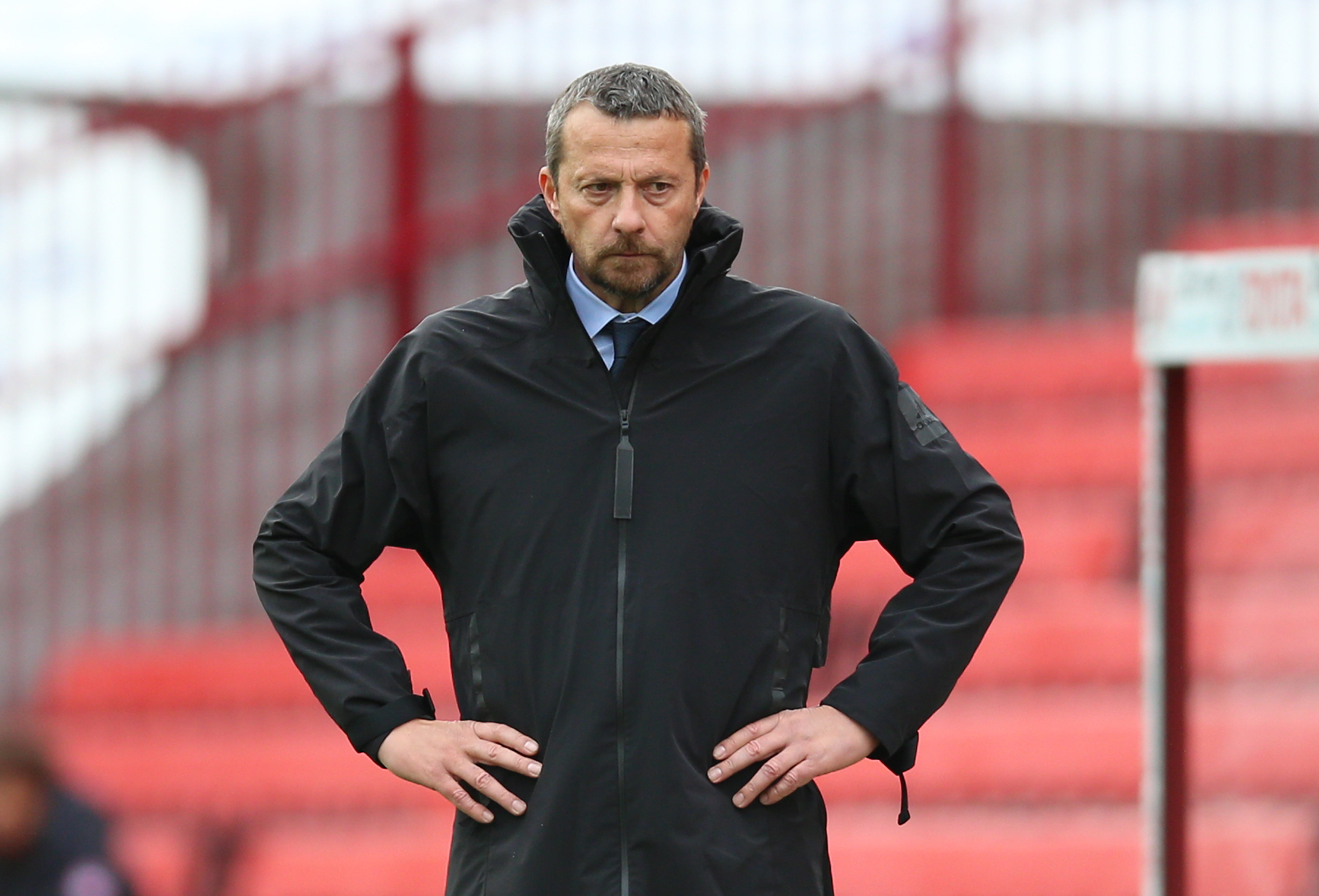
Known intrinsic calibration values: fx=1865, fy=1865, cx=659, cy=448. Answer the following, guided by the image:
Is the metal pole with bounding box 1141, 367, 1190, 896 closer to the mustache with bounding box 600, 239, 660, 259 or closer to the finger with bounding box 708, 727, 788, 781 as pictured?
the finger with bounding box 708, 727, 788, 781

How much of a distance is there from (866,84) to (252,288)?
2.26 m

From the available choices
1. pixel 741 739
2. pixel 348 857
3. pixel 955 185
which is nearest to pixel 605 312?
pixel 741 739

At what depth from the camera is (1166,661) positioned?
279 cm

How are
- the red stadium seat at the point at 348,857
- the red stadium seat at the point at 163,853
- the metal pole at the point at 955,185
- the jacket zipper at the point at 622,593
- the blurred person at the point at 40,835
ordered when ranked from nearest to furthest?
the jacket zipper at the point at 622,593 → the blurred person at the point at 40,835 → the red stadium seat at the point at 348,857 → the red stadium seat at the point at 163,853 → the metal pole at the point at 955,185

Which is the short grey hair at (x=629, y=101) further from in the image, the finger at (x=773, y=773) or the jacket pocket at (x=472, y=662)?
the finger at (x=773, y=773)

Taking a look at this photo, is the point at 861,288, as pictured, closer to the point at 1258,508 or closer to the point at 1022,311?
the point at 1022,311

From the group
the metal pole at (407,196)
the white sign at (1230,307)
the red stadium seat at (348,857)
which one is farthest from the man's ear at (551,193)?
the metal pole at (407,196)

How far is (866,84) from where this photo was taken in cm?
643

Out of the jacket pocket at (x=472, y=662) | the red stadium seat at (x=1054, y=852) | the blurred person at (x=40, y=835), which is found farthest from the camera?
the blurred person at (x=40, y=835)

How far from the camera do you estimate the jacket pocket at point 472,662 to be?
2.09 m

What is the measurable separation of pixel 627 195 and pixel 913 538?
50 cm

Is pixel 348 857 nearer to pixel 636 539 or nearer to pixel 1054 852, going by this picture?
pixel 1054 852

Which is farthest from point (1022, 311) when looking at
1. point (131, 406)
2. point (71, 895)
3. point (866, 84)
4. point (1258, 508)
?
point (71, 895)

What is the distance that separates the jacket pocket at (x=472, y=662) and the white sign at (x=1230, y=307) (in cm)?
123
